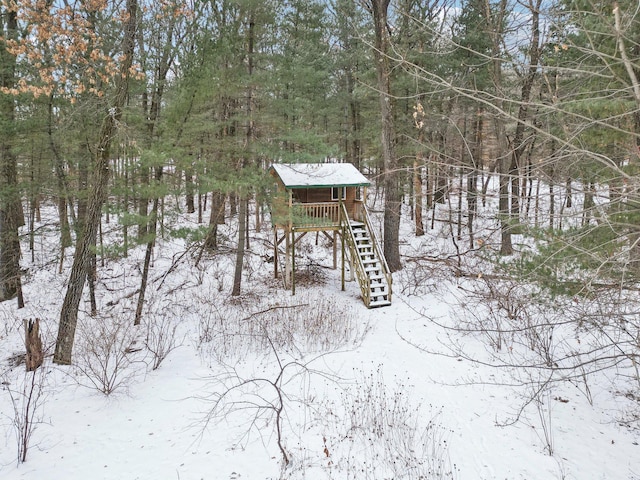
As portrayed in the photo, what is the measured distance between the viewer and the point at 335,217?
12.6 m

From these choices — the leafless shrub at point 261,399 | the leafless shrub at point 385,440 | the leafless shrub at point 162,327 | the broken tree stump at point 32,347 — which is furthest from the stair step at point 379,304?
the broken tree stump at point 32,347

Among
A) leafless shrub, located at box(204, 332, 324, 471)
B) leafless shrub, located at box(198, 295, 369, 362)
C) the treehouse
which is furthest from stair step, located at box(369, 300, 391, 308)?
leafless shrub, located at box(204, 332, 324, 471)

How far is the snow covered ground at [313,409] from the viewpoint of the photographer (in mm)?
4266

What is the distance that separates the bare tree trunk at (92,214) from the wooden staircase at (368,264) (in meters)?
6.69

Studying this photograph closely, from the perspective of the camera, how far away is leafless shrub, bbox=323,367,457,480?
4152 millimetres

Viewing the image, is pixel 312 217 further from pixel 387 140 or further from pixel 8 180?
pixel 8 180

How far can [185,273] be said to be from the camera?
1409cm

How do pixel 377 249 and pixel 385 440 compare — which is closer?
pixel 385 440

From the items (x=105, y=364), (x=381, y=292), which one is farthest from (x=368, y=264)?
(x=105, y=364)

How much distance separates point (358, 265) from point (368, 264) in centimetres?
31

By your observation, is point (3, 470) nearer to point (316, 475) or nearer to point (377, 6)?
point (316, 475)

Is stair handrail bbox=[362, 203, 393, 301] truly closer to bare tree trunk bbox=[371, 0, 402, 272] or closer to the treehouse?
the treehouse

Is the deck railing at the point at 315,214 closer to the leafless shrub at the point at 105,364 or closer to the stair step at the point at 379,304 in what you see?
the stair step at the point at 379,304

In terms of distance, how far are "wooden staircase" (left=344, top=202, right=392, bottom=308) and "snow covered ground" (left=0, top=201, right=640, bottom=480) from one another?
119 centimetres
